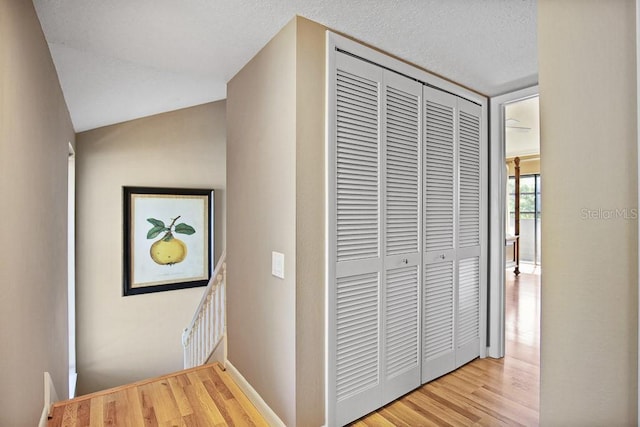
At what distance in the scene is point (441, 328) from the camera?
2.37 m

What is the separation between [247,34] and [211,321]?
2.35 meters

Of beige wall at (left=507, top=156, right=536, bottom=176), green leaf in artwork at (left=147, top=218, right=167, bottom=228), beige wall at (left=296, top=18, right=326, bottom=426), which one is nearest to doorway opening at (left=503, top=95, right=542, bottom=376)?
beige wall at (left=507, top=156, right=536, bottom=176)

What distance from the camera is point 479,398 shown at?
211 cm

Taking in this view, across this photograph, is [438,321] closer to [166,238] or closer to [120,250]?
[166,238]

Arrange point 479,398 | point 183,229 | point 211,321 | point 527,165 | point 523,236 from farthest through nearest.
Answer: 1. point 523,236
2. point 527,165
3. point 183,229
4. point 211,321
5. point 479,398

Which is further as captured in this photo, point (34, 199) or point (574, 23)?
point (34, 199)

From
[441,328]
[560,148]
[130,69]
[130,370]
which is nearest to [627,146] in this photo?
[560,148]

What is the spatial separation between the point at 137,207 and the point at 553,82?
4.08 meters

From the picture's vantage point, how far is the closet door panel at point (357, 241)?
69.3 inches

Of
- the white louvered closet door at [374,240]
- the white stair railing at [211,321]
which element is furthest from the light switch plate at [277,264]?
the white stair railing at [211,321]

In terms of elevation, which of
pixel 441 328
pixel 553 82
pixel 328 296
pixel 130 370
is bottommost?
pixel 130 370

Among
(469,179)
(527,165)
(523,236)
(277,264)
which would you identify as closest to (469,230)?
(469,179)

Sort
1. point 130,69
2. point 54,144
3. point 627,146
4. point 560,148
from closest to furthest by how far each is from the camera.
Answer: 1. point 627,146
2. point 560,148
3. point 54,144
4. point 130,69

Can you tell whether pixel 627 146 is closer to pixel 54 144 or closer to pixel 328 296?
pixel 328 296
